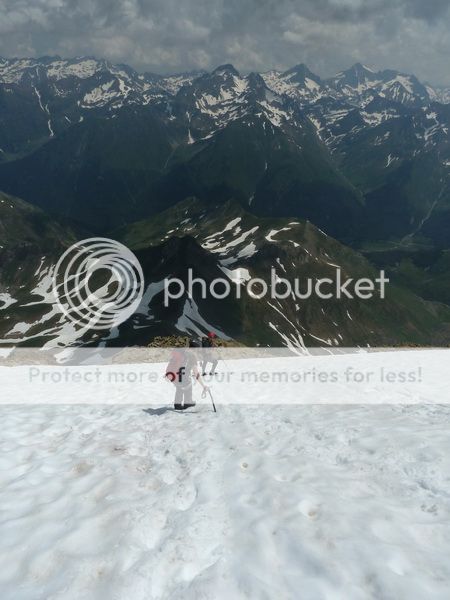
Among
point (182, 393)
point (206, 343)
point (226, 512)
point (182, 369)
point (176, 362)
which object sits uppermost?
point (206, 343)

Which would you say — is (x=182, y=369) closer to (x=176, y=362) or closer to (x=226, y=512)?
(x=176, y=362)

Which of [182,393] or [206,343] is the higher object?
[206,343]

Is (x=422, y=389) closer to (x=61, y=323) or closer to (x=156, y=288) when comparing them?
(x=156, y=288)

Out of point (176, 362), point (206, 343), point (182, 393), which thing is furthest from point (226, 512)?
point (206, 343)

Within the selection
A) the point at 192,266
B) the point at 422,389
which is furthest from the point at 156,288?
the point at 422,389

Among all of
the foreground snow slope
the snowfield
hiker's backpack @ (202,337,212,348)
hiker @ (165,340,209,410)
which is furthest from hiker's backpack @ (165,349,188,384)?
hiker's backpack @ (202,337,212,348)

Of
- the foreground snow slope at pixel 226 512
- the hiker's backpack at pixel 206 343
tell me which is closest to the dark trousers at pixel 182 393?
the hiker's backpack at pixel 206 343

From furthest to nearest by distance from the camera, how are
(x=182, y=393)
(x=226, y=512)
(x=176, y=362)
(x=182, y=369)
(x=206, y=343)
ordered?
(x=206, y=343) < (x=182, y=393) < (x=182, y=369) < (x=176, y=362) < (x=226, y=512)

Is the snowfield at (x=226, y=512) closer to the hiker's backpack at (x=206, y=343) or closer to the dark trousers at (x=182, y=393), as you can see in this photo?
the dark trousers at (x=182, y=393)
